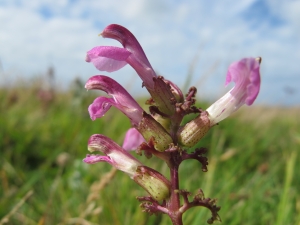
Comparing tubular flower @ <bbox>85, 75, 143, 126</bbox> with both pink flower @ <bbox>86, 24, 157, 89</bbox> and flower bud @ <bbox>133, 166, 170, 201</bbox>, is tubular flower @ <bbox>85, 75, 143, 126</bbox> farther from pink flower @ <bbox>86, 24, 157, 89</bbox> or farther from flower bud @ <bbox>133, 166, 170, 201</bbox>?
flower bud @ <bbox>133, 166, 170, 201</bbox>

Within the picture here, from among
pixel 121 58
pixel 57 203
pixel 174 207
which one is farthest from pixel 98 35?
pixel 57 203

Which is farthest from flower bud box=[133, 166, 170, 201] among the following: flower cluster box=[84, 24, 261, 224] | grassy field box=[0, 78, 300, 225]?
grassy field box=[0, 78, 300, 225]

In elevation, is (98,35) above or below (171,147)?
above

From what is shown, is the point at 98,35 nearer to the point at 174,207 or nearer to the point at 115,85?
the point at 115,85

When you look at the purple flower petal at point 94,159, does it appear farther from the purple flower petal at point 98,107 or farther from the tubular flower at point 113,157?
the purple flower petal at point 98,107

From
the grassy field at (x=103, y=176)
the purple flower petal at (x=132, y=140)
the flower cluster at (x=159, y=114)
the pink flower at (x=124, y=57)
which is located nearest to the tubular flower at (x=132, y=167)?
the flower cluster at (x=159, y=114)

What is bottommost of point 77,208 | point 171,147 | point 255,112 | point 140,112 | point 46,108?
point 77,208

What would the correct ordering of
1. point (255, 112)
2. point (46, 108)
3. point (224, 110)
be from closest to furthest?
point (224, 110), point (46, 108), point (255, 112)
